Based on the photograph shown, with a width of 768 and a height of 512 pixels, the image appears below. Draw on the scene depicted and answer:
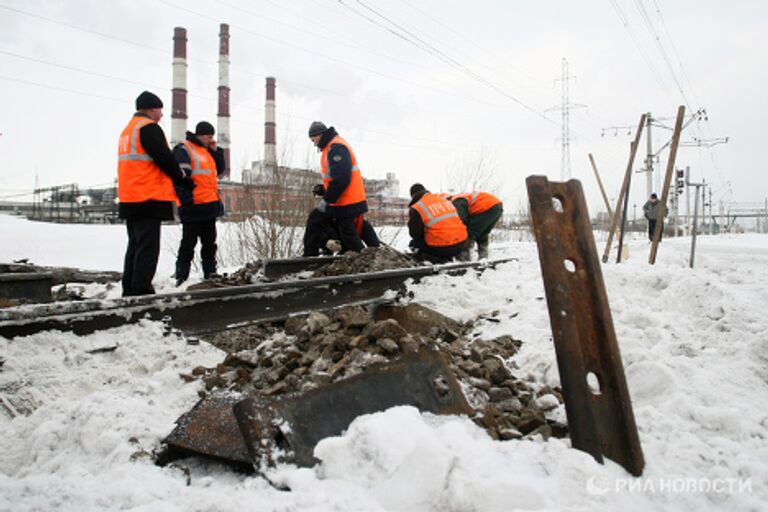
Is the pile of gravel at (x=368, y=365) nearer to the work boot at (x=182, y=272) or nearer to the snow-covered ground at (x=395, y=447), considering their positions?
the snow-covered ground at (x=395, y=447)

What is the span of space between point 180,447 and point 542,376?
6.47 ft

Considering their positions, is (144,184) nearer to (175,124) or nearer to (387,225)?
(387,225)

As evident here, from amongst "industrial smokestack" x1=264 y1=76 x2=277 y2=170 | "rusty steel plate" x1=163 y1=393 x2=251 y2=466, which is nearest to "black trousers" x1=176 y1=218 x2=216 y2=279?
"rusty steel plate" x1=163 y1=393 x2=251 y2=466

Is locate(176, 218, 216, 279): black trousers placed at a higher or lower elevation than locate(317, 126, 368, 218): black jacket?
lower

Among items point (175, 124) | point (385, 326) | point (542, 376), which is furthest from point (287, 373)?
point (175, 124)

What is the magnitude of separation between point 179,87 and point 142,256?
112ft

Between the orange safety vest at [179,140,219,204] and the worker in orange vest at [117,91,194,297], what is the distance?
4.81 feet

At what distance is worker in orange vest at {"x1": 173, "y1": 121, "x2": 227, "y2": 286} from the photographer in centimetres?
600

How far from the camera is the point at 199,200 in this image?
6.12 meters

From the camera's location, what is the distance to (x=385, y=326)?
286 centimetres

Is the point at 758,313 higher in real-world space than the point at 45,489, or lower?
higher

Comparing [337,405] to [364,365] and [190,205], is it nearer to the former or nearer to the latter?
[364,365]

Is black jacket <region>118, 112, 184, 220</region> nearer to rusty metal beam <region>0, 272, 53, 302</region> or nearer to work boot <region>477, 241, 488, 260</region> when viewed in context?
rusty metal beam <region>0, 272, 53, 302</region>

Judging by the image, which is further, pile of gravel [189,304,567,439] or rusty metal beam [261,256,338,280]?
rusty metal beam [261,256,338,280]
